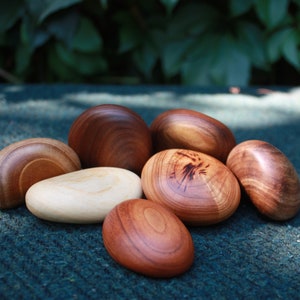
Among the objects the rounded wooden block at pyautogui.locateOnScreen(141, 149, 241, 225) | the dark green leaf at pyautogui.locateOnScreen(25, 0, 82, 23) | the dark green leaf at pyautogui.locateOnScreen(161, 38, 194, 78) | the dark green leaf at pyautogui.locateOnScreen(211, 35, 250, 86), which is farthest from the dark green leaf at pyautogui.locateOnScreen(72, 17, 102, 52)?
the rounded wooden block at pyautogui.locateOnScreen(141, 149, 241, 225)

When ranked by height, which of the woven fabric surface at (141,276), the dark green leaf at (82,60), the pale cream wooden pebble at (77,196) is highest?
the pale cream wooden pebble at (77,196)

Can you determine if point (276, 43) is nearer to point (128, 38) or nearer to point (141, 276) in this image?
point (128, 38)

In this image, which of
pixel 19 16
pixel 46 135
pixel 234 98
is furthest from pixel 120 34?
pixel 46 135

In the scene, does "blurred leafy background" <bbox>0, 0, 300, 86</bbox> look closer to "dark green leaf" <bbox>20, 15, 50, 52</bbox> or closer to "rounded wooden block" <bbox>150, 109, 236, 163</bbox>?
"dark green leaf" <bbox>20, 15, 50, 52</bbox>

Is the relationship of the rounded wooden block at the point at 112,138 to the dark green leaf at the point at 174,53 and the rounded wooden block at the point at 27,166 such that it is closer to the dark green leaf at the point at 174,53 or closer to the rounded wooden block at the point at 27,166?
the rounded wooden block at the point at 27,166

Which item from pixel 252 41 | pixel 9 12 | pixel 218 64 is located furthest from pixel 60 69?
pixel 252 41

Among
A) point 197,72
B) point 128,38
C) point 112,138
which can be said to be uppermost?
point 112,138

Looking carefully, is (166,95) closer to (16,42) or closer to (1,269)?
(16,42)

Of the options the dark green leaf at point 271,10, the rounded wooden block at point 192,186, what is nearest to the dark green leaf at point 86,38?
the dark green leaf at point 271,10
